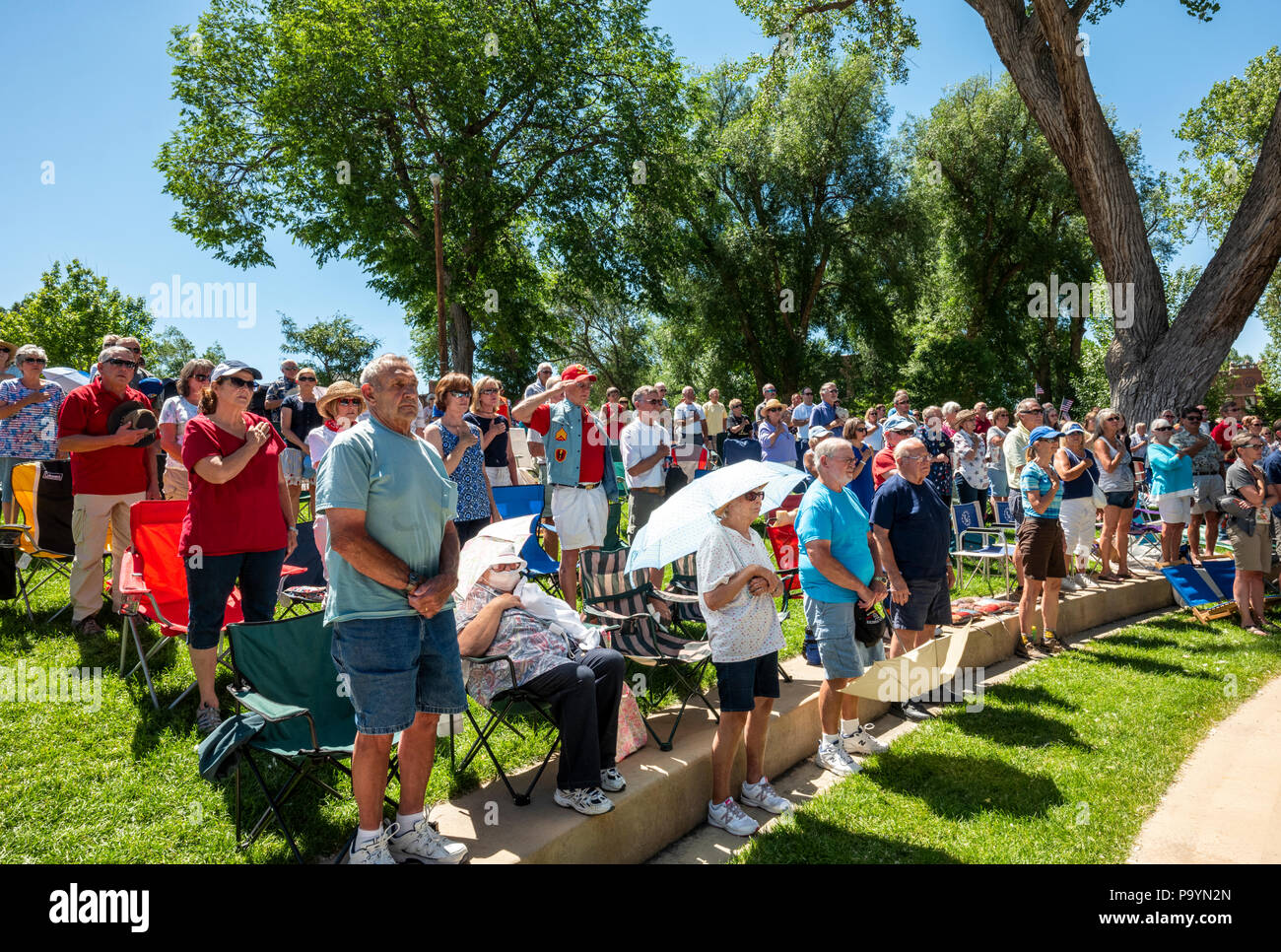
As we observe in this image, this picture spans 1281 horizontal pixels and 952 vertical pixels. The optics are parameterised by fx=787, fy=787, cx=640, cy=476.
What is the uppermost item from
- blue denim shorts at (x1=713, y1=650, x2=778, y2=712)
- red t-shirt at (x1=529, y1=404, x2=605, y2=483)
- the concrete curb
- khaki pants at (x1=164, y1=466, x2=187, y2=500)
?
red t-shirt at (x1=529, y1=404, x2=605, y2=483)

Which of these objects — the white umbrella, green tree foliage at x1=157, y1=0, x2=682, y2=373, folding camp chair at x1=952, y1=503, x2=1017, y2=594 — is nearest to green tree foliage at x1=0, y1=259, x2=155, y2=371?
green tree foliage at x1=157, y1=0, x2=682, y2=373

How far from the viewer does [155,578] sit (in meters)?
4.60

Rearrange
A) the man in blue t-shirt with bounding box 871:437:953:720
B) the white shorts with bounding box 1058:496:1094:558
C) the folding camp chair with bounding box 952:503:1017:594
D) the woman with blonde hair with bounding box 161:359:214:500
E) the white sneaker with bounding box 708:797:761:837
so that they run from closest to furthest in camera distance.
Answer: the white sneaker with bounding box 708:797:761:837
the woman with blonde hair with bounding box 161:359:214:500
the man in blue t-shirt with bounding box 871:437:953:720
the white shorts with bounding box 1058:496:1094:558
the folding camp chair with bounding box 952:503:1017:594

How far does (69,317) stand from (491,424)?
142 ft

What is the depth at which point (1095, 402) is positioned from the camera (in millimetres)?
28109

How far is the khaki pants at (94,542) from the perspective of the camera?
522 cm

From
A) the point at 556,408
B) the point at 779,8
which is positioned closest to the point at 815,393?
the point at 779,8

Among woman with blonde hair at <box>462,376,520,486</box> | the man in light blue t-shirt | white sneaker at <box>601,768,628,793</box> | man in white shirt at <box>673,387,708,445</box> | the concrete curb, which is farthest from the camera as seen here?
man in white shirt at <box>673,387,708,445</box>

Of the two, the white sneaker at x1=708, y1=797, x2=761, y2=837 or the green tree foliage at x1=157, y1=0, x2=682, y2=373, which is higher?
the green tree foliage at x1=157, y1=0, x2=682, y2=373

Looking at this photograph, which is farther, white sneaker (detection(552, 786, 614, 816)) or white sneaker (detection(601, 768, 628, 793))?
white sneaker (detection(601, 768, 628, 793))

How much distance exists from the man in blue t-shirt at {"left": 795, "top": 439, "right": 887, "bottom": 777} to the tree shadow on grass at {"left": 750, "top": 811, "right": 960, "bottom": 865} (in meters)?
0.76

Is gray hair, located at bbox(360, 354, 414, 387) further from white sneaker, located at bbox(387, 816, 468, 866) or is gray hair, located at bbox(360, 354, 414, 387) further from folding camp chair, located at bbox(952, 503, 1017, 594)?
folding camp chair, located at bbox(952, 503, 1017, 594)

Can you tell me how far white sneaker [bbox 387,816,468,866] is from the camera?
9.64 feet

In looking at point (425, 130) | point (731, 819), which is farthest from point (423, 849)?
point (425, 130)
